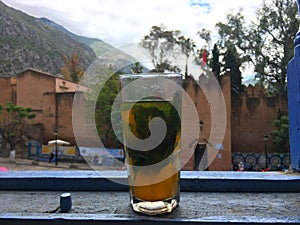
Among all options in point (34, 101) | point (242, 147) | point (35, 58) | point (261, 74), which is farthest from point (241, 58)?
point (35, 58)

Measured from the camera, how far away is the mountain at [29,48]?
14.2 meters

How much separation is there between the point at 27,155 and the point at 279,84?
247 inches

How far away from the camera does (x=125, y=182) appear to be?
1.75 feet

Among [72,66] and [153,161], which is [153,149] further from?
[72,66]

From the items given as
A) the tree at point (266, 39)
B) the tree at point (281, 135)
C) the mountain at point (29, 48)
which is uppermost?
the mountain at point (29, 48)

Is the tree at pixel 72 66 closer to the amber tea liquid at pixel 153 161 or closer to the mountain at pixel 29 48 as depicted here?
the mountain at pixel 29 48

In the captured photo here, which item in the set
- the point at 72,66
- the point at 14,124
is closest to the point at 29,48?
the point at 72,66

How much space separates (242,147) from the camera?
774 centimetres

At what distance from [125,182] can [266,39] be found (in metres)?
7.58

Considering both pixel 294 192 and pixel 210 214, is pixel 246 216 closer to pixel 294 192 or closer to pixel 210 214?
pixel 210 214

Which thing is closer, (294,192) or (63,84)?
(294,192)

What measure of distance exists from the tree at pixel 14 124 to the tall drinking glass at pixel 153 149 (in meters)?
8.41

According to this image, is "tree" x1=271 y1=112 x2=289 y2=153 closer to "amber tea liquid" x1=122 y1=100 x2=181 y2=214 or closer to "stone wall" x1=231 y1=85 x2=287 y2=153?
"stone wall" x1=231 y1=85 x2=287 y2=153

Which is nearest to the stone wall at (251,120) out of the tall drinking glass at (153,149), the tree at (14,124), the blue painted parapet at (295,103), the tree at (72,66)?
the tree at (14,124)
